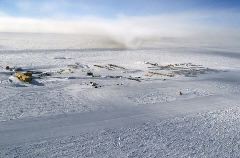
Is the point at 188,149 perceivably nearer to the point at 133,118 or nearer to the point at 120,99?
the point at 133,118

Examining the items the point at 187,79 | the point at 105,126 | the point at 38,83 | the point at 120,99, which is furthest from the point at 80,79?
the point at 105,126

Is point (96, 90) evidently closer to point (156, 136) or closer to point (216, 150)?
point (156, 136)

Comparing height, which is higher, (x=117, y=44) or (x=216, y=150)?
(x=117, y=44)

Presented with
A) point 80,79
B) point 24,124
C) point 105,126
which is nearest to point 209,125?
point 105,126

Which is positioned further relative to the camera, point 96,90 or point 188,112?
point 96,90

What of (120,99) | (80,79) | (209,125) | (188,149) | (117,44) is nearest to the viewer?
(188,149)

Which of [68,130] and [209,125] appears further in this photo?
[209,125]

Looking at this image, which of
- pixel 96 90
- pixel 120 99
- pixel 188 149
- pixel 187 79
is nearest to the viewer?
pixel 188 149

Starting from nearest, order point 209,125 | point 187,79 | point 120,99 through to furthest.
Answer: point 209,125 < point 120,99 < point 187,79

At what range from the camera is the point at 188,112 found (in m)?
22.0

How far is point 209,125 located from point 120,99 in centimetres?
708

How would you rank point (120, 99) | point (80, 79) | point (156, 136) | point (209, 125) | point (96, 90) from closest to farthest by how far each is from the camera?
1. point (156, 136)
2. point (209, 125)
3. point (120, 99)
4. point (96, 90)
5. point (80, 79)

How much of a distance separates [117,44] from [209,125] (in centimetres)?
5617

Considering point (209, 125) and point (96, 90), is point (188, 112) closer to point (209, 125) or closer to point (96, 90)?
point (209, 125)
